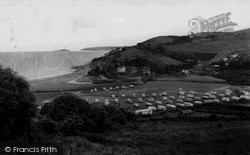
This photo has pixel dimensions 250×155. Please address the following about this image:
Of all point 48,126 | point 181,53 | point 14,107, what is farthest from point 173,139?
point 181,53

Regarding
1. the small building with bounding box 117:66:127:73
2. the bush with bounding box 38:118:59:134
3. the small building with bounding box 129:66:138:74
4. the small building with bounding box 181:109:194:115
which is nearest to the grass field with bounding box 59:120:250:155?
the bush with bounding box 38:118:59:134

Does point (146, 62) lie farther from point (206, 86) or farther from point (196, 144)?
point (196, 144)

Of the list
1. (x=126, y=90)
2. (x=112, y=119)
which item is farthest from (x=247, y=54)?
(x=112, y=119)

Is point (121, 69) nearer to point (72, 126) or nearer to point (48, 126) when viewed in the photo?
point (72, 126)

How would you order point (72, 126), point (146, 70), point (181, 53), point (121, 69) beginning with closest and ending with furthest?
point (72, 126) < point (146, 70) < point (121, 69) < point (181, 53)

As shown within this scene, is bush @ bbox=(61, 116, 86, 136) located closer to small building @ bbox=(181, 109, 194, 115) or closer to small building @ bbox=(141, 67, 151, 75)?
small building @ bbox=(181, 109, 194, 115)
